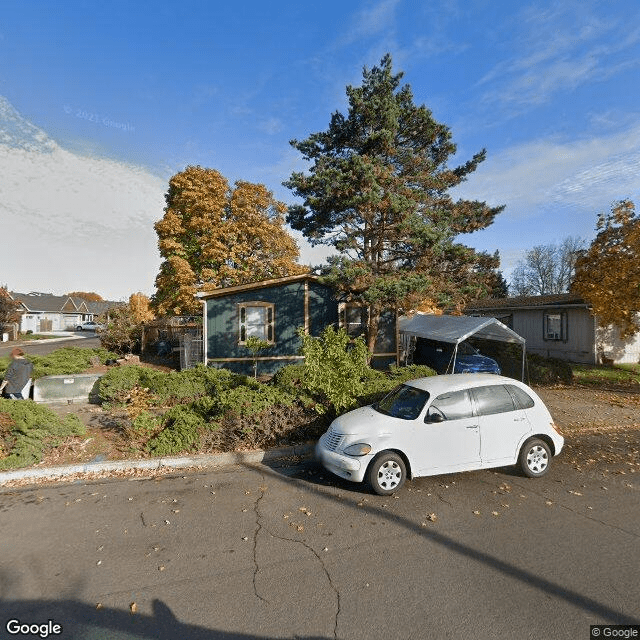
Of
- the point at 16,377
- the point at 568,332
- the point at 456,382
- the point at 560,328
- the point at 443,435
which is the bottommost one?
the point at 443,435

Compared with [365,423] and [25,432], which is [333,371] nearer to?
[365,423]

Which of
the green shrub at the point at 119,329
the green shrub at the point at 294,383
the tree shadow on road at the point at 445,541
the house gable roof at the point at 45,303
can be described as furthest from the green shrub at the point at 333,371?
the house gable roof at the point at 45,303

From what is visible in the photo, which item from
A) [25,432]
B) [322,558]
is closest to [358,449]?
[322,558]

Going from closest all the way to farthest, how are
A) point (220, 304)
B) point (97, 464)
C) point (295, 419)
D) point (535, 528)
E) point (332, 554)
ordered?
point (332, 554)
point (535, 528)
point (97, 464)
point (295, 419)
point (220, 304)

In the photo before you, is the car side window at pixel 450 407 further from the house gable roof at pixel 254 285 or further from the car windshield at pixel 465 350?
the house gable roof at pixel 254 285

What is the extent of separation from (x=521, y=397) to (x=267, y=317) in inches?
428

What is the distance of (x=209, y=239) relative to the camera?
79.4ft

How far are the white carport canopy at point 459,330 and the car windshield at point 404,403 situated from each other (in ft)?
18.7

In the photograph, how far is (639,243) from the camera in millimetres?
12492

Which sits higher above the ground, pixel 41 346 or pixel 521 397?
pixel 41 346

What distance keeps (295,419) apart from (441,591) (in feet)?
14.8

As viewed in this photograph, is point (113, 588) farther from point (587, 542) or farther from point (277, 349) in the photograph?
point (277, 349)

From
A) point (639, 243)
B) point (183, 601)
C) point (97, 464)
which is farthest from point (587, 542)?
point (639, 243)

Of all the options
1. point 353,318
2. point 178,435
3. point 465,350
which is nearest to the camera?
point 178,435
